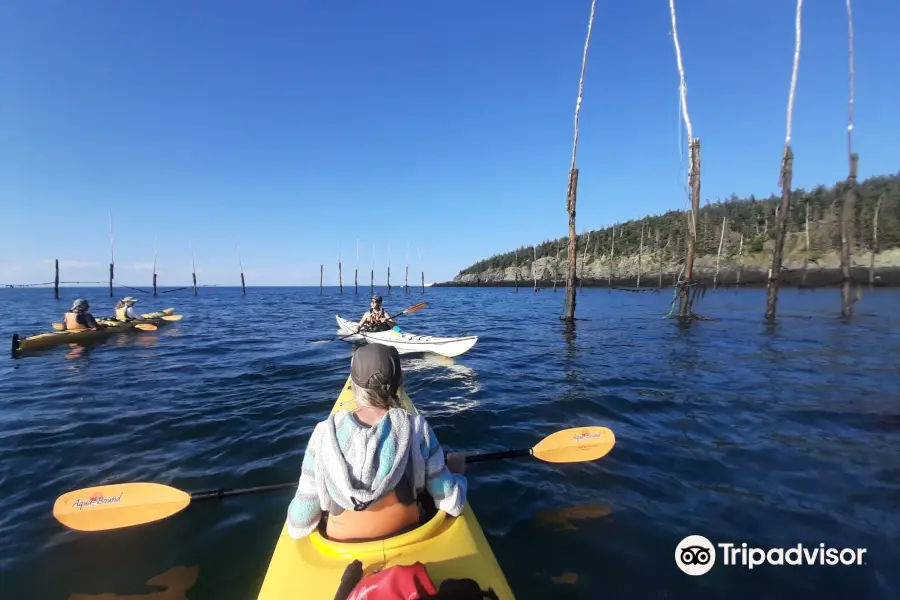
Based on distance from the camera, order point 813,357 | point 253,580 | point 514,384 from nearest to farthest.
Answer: point 253,580
point 514,384
point 813,357

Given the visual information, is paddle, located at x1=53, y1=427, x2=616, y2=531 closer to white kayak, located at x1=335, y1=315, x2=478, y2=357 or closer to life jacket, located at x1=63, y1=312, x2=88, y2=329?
white kayak, located at x1=335, y1=315, x2=478, y2=357

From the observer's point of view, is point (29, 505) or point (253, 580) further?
point (29, 505)

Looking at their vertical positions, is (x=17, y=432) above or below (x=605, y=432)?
below

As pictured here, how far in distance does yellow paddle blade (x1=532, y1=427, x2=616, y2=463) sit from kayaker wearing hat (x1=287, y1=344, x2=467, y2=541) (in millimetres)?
2429

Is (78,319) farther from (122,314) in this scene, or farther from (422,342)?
(422,342)

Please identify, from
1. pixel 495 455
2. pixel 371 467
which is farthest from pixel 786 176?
pixel 371 467

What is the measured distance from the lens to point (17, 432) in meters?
6.95

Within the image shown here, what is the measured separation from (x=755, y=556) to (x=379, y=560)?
141 inches

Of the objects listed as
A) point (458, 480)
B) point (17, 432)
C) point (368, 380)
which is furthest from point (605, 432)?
point (17, 432)

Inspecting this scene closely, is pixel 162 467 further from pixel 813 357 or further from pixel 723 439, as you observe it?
pixel 813 357

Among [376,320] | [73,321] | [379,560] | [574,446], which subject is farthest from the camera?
[73,321]

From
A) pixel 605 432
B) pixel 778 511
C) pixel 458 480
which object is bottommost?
pixel 778 511

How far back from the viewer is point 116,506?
160 inches

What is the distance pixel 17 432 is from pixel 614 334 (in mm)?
17883
